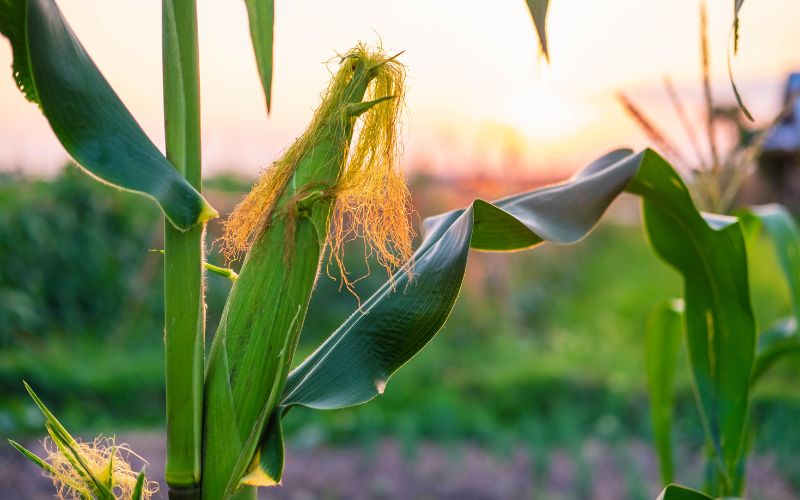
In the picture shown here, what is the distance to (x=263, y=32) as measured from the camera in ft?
1.80

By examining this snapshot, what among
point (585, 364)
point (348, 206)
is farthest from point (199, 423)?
point (585, 364)

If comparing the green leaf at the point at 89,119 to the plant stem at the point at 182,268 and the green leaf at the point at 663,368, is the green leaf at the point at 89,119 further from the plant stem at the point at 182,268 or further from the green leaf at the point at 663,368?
the green leaf at the point at 663,368

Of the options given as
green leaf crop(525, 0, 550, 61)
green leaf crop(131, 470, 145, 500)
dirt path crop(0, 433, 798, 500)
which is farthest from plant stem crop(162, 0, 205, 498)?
dirt path crop(0, 433, 798, 500)

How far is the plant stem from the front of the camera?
24.5 inches

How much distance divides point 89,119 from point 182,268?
0.13 meters

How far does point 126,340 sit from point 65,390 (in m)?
1.00

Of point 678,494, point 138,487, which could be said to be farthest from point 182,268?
point 678,494

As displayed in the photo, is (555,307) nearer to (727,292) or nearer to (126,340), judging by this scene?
(126,340)

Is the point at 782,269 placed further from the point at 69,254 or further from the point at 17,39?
the point at 69,254

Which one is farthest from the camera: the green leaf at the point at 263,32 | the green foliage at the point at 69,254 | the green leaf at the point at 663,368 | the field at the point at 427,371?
the green foliage at the point at 69,254

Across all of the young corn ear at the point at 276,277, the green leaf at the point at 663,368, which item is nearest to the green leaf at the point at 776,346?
the green leaf at the point at 663,368

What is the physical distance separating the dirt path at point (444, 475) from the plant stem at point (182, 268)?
212 centimetres

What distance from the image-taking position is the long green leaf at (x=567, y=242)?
725 mm

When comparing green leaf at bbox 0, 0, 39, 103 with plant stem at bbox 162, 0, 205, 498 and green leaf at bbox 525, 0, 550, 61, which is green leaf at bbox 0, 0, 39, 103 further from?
green leaf at bbox 525, 0, 550, 61
